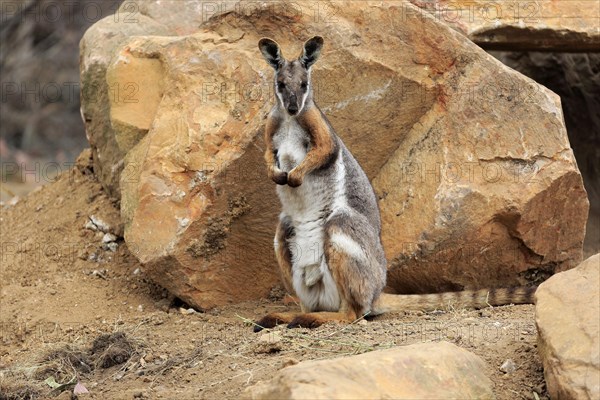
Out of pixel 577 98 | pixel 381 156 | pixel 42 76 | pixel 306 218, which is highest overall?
pixel 381 156

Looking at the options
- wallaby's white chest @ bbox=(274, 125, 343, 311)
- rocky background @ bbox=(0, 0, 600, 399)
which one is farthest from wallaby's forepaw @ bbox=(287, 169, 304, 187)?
rocky background @ bbox=(0, 0, 600, 399)

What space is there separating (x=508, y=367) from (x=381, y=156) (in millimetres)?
3156

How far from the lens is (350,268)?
7.44 m

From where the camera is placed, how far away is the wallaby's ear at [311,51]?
25.3 feet

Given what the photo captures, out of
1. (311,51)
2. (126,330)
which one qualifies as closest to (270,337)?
(126,330)

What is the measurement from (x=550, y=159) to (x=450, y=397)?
12.1ft

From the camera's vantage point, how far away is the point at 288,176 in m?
7.72

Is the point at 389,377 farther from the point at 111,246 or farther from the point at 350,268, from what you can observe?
the point at 111,246

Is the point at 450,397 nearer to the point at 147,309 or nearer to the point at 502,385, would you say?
the point at 502,385

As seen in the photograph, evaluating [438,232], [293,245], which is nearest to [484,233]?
[438,232]

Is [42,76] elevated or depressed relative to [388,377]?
depressed

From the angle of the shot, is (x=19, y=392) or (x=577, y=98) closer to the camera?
(x=19, y=392)

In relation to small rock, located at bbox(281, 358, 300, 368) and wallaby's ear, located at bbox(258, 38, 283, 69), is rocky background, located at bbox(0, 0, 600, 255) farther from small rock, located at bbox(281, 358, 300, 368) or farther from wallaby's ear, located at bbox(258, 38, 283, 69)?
small rock, located at bbox(281, 358, 300, 368)

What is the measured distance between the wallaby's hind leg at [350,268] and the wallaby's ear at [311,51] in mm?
1293
